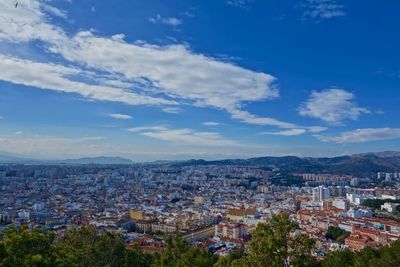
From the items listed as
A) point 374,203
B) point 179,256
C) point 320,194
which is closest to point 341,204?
point 374,203

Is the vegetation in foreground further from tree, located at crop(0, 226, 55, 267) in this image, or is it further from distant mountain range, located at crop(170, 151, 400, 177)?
distant mountain range, located at crop(170, 151, 400, 177)

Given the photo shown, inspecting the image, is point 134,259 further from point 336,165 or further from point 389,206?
point 336,165

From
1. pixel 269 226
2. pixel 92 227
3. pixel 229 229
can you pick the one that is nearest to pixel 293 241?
pixel 269 226

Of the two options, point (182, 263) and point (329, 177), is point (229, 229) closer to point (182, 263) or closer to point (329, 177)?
point (182, 263)

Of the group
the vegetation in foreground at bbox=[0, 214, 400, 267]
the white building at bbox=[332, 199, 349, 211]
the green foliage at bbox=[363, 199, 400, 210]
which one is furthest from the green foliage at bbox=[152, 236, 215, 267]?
the green foliage at bbox=[363, 199, 400, 210]

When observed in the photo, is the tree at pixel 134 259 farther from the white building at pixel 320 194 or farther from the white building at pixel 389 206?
the white building at pixel 320 194

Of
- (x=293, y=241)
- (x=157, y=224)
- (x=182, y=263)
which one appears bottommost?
(x=157, y=224)
